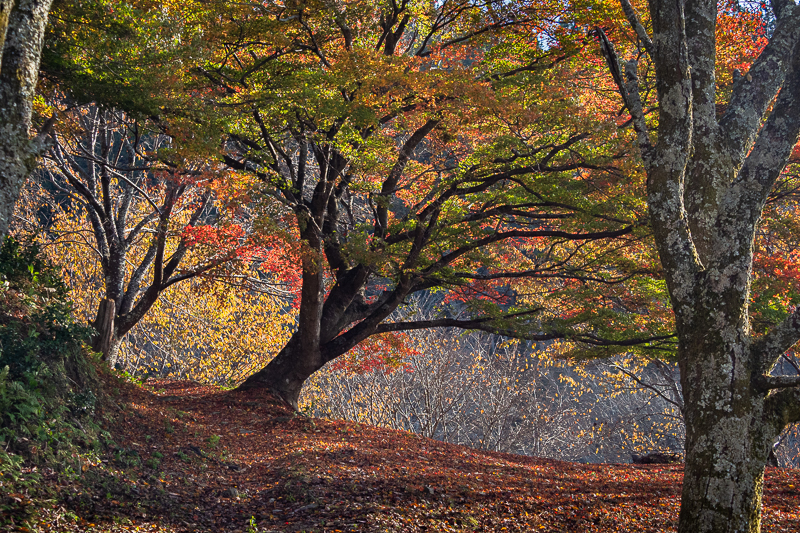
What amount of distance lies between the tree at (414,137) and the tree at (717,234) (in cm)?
243

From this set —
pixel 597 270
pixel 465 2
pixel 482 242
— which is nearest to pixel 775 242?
pixel 597 270

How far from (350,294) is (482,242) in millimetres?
2476

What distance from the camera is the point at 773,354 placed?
3219 mm

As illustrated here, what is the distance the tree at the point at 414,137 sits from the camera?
6.71m

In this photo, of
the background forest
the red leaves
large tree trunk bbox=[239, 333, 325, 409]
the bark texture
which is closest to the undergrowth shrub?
the background forest

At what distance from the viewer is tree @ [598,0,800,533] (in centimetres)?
323

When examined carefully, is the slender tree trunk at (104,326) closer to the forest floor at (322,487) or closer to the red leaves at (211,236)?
the red leaves at (211,236)

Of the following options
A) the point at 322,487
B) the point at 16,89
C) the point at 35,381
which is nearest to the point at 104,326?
the point at 35,381

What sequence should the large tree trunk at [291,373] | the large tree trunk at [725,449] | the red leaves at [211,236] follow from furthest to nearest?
the red leaves at [211,236] < the large tree trunk at [291,373] < the large tree trunk at [725,449]

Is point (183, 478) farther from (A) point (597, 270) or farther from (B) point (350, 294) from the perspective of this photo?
(A) point (597, 270)

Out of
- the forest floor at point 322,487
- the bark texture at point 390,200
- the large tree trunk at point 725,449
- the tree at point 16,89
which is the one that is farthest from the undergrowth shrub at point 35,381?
the large tree trunk at point 725,449

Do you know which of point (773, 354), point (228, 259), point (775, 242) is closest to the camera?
point (773, 354)

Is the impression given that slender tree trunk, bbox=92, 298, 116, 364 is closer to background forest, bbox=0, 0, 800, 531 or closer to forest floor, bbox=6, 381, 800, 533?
background forest, bbox=0, 0, 800, 531

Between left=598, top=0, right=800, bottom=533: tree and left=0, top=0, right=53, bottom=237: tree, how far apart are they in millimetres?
3724
